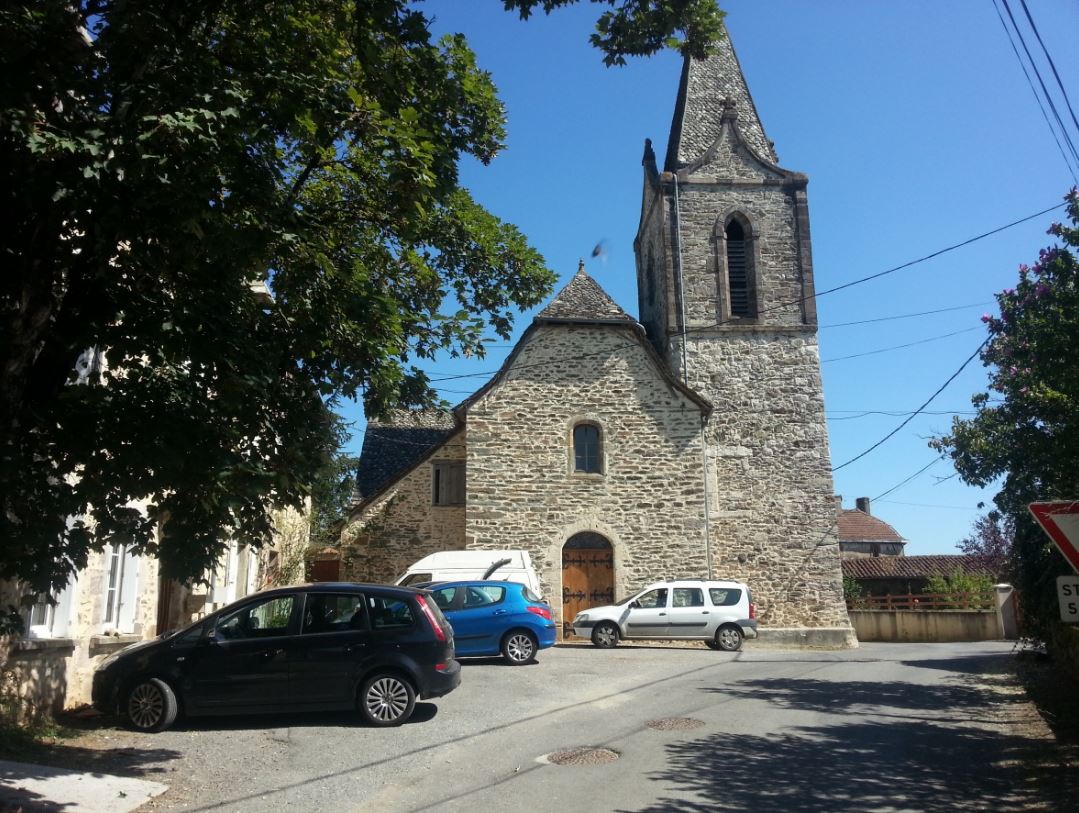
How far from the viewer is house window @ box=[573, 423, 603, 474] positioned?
70.7ft

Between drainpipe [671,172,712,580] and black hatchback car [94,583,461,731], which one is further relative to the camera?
drainpipe [671,172,712,580]

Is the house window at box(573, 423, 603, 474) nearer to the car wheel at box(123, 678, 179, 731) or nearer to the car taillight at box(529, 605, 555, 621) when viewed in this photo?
the car taillight at box(529, 605, 555, 621)

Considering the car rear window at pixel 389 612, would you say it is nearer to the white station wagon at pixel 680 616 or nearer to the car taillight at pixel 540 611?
the car taillight at pixel 540 611

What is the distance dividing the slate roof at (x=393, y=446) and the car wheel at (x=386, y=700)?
54.4 ft

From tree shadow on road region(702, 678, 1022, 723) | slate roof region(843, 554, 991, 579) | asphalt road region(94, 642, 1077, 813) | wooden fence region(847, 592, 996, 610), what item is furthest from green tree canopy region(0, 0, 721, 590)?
slate roof region(843, 554, 991, 579)

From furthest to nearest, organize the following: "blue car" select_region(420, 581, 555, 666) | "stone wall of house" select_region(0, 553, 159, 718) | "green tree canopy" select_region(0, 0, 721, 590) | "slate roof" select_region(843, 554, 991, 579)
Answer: "slate roof" select_region(843, 554, 991, 579)
"blue car" select_region(420, 581, 555, 666)
"stone wall of house" select_region(0, 553, 159, 718)
"green tree canopy" select_region(0, 0, 721, 590)

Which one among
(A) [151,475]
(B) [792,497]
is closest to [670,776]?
(A) [151,475]

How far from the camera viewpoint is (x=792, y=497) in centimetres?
2217

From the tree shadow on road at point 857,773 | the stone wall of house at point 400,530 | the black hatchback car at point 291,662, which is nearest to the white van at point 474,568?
the stone wall of house at point 400,530

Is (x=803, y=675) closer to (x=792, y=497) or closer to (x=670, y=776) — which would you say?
(x=670, y=776)

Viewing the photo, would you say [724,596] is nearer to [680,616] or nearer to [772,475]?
[680,616]

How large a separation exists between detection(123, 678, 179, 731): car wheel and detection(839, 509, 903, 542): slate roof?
50312 millimetres

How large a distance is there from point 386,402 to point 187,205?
8.63 feet

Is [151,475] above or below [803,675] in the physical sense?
above
